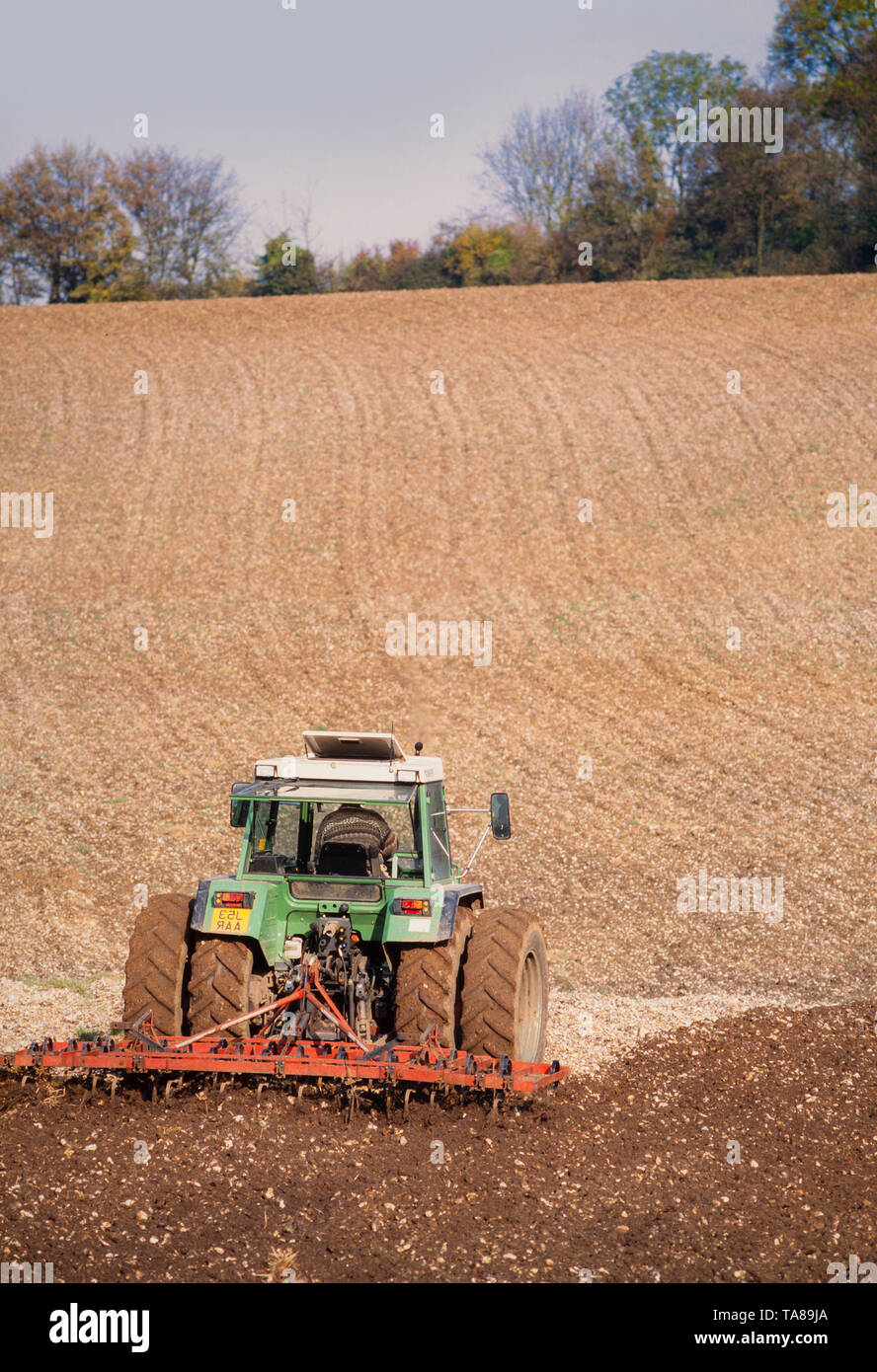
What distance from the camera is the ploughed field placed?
7871mm

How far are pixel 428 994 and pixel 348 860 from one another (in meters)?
1.25

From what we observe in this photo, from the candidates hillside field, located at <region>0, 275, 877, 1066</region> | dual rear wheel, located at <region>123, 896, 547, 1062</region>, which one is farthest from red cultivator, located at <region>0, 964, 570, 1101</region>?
hillside field, located at <region>0, 275, 877, 1066</region>

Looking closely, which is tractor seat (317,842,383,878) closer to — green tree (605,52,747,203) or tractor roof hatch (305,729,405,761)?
tractor roof hatch (305,729,405,761)

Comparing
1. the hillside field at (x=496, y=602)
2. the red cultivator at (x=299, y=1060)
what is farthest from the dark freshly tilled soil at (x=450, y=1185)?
the hillside field at (x=496, y=602)

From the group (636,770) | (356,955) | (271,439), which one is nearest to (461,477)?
(271,439)

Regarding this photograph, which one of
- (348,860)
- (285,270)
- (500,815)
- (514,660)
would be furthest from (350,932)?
(285,270)

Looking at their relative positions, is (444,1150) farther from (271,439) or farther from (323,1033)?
(271,439)

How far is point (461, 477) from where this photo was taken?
30.6 m

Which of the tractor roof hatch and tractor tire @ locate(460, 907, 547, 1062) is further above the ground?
the tractor roof hatch

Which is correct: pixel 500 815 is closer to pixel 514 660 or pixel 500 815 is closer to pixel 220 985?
pixel 220 985

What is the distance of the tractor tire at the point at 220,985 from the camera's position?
808 centimetres

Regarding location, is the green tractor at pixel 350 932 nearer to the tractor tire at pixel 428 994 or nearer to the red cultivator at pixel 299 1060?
the tractor tire at pixel 428 994

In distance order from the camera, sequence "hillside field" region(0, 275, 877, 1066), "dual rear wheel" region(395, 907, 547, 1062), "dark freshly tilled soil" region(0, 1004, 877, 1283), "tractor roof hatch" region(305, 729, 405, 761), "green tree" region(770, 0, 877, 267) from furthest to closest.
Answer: "green tree" region(770, 0, 877, 267) → "hillside field" region(0, 275, 877, 1066) → "tractor roof hatch" region(305, 729, 405, 761) → "dual rear wheel" region(395, 907, 547, 1062) → "dark freshly tilled soil" region(0, 1004, 877, 1283)

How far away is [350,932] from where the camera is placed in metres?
8.57
